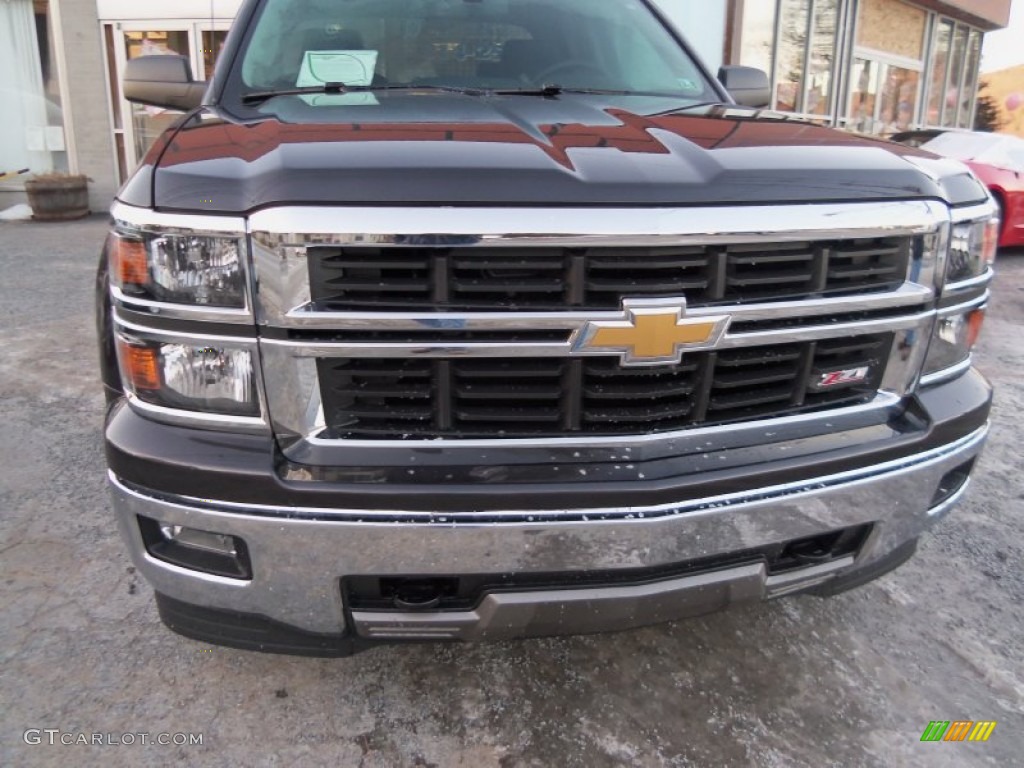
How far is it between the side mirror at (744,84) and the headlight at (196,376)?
7.60ft

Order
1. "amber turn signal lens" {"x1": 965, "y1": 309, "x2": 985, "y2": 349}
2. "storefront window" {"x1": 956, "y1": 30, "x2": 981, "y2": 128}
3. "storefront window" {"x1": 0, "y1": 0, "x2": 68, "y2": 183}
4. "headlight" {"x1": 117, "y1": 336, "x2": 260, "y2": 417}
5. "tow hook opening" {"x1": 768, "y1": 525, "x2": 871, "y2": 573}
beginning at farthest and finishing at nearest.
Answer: "storefront window" {"x1": 956, "y1": 30, "x2": 981, "y2": 128} → "storefront window" {"x1": 0, "y1": 0, "x2": 68, "y2": 183} → "amber turn signal lens" {"x1": 965, "y1": 309, "x2": 985, "y2": 349} → "tow hook opening" {"x1": 768, "y1": 525, "x2": 871, "y2": 573} → "headlight" {"x1": 117, "y1": 336, "x2": 260, "y2": 417}

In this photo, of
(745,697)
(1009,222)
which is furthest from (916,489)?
(1009,222)

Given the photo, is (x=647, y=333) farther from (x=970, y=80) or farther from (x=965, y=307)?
(x=970, y=80)

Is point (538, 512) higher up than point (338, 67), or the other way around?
point (338, 67)

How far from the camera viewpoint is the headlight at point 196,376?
1634 mm

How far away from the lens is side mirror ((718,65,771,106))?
317 cm

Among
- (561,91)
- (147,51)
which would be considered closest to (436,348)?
(561,91)

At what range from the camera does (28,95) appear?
12.0 metres

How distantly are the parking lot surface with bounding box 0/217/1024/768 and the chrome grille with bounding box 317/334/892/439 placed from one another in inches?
31.8

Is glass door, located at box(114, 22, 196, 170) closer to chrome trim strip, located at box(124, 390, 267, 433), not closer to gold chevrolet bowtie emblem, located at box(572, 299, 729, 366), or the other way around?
chrome trim strip, located at box(124, 390, 267, 433)

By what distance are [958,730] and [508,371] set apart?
1.51 m

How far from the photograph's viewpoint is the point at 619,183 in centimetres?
163

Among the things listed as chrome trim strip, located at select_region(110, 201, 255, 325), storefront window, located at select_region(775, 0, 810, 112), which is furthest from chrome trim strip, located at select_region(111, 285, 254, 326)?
storefront window, located at select_region(775, 0, 810, 112)

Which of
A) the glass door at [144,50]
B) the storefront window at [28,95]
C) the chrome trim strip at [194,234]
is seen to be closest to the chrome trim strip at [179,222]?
the chrome trim strip at [194,234]
